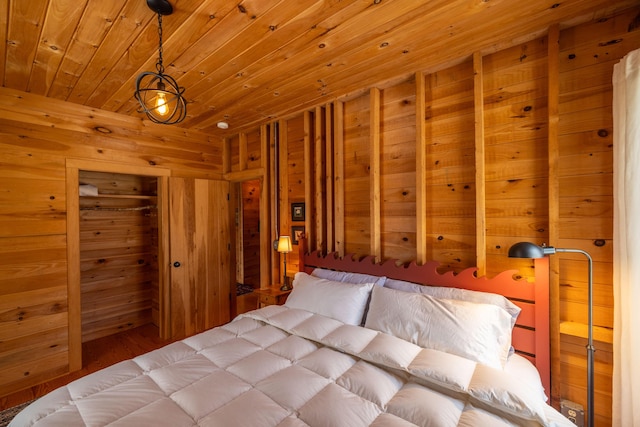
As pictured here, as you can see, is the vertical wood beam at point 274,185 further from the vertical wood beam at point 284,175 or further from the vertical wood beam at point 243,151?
the vertical wood beam at point 243,151

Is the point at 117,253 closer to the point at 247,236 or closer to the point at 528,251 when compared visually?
the point at 247,236

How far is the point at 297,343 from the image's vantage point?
1.77 m

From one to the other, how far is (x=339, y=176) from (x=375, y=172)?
0.42 meters

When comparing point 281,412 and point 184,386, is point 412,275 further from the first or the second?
point 184,386

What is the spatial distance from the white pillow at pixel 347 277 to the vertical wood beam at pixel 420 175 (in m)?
0.38

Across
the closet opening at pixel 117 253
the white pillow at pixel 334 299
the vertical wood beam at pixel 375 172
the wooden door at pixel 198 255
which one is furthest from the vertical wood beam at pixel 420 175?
the closet opening at pixel 117 253

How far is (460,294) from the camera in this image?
6.39 ft

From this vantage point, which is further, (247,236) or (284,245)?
(247,236)

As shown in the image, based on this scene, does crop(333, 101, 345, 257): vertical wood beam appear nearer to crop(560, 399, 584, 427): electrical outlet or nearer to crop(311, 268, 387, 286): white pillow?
crop(311, 268, 387, 286): white pillow

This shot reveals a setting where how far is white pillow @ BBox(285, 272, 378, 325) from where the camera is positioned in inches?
83.3

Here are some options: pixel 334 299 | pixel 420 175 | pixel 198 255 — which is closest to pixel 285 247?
pixel 334 299

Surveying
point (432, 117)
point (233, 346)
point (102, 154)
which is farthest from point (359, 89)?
point (102, 154)

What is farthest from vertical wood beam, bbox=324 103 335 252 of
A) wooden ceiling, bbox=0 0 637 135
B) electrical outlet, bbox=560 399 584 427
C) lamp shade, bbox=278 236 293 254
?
electrical outlet, bbox=560 399 584 427

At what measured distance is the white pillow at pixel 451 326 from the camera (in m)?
1.60
